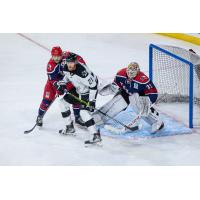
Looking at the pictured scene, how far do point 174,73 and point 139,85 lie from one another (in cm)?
90

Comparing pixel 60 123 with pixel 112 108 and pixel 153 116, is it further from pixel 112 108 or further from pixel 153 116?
pixel 153 116

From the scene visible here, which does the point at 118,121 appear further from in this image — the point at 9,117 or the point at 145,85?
the point at 9,117

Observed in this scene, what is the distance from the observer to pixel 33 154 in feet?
18.3

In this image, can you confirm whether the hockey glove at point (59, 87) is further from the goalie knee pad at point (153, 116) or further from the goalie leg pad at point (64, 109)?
the goalie knee pad at point (153, 116)

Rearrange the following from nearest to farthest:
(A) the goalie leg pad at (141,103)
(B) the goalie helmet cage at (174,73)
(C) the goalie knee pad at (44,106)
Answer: (A) the goalie leg pad at (141,103)
(C) the goalie knee pad at (44,106)
(B) the goalie helmet cage at (174,73)

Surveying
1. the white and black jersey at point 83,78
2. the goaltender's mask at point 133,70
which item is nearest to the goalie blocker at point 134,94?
the goaltender's mask at point 133,70

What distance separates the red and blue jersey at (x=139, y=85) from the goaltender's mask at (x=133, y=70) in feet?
0.15

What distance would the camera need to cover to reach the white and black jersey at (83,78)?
5.74m

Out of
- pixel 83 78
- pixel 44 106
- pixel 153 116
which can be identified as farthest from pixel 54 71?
pixel 153 116

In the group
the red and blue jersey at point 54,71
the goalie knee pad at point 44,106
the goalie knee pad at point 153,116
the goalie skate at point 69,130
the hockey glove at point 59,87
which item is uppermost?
the red and blue jersey at point 54,71

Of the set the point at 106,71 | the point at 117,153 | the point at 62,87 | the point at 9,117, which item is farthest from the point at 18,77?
the point at 117,153

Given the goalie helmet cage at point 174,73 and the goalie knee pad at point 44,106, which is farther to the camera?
the goalie helmet cage at point 174,73

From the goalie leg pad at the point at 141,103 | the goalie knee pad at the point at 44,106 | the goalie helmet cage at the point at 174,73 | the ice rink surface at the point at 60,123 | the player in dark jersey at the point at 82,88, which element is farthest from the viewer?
the goalie helmet cage at the point at 174,73

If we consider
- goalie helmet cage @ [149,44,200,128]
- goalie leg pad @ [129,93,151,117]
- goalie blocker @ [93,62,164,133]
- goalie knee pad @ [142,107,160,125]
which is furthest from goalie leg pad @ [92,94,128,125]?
goalie helmet cage @ [149,44,200,128]
